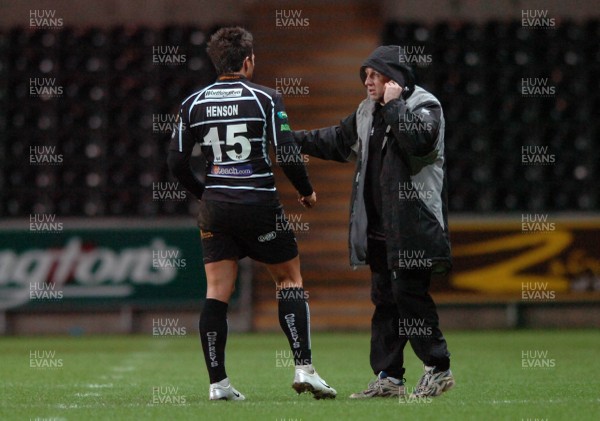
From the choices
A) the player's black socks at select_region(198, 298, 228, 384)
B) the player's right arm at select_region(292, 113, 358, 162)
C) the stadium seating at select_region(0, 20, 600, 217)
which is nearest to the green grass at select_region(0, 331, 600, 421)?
the player's black socks at select_region(198, 298, 228, 384)

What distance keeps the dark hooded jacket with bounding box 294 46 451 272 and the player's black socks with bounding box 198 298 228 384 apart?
0.82 m

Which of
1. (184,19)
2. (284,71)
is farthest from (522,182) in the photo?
(184,19)

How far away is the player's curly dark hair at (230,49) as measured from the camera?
21.3 ft

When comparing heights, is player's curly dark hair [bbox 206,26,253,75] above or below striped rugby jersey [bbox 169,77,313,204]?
above

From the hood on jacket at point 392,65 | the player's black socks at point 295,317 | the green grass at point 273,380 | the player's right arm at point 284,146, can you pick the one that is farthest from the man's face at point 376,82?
the green grass at point 273,380

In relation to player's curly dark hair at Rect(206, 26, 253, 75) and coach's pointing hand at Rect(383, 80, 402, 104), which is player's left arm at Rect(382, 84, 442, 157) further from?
player's curly dark hair at Rect(206, 26, 253, 75)

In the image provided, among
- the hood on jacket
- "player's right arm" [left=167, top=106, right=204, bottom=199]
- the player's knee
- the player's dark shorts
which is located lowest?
the player's knee

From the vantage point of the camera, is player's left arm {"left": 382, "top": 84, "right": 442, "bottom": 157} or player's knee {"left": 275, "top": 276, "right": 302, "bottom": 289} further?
player's knee {"left": 275, "top": 276, "right": 302, "bottom": 289}

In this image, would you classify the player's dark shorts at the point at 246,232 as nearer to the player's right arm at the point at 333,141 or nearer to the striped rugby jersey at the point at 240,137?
the striped rugby jersey at the point at 240,137

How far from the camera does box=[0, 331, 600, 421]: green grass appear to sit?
605 centimetres

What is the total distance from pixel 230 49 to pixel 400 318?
1729mm

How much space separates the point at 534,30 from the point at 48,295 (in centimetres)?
762

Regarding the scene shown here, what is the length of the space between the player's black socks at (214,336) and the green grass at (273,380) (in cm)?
19

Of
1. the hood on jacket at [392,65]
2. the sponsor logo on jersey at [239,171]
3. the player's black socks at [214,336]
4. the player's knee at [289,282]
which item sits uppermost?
the hood on jacket at [392,65]
